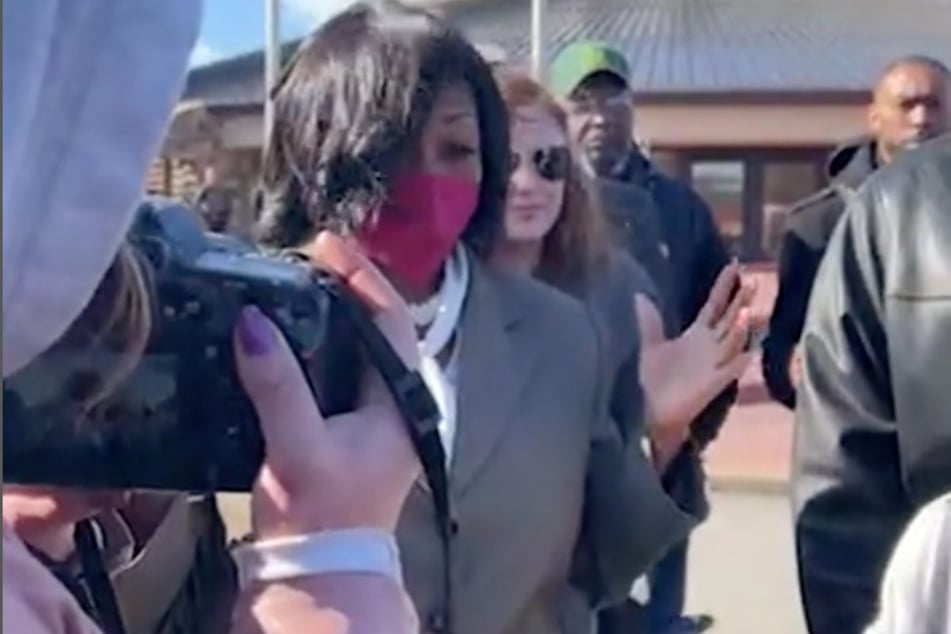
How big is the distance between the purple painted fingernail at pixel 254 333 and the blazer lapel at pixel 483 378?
1.44 m

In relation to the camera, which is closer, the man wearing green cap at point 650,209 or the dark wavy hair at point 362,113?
the dark wavy hair at point 362,113

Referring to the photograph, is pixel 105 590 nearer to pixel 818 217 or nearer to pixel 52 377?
pixel 52 377

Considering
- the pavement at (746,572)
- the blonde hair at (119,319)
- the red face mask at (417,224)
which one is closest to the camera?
the blonde hair at (119,319)

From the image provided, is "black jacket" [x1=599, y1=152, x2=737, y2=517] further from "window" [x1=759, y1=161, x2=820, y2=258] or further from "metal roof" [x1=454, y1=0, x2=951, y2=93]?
"metal roof" [x1=454, y1=0, x2=951, y2=93]

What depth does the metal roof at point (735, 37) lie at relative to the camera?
27625 millimetres

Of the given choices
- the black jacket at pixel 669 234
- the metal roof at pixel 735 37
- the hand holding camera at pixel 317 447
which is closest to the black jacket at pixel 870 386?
the hand holding camera at pixel 317 447

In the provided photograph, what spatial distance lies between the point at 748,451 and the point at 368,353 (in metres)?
11.8

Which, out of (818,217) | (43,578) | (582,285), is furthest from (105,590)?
(818,217)

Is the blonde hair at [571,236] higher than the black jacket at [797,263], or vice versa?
the blonde hair at [571,236]

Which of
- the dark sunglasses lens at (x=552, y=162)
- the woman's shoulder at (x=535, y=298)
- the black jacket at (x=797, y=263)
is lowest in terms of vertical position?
the black jacket at (x=797, y=263)

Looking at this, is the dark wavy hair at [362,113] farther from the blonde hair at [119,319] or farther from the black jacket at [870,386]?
the blonde hair at [119,319]

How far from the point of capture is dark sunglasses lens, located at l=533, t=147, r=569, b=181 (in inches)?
152

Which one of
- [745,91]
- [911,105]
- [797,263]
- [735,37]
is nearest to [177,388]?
[797,263]

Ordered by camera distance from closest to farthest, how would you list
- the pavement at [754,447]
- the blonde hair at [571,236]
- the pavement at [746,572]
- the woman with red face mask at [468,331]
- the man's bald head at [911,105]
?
the woman with red face mask at [468,331], the blonde hair at [571,236], the man's bald head at [911,105], the pavement at [746,572], the pavement at [754,447]
